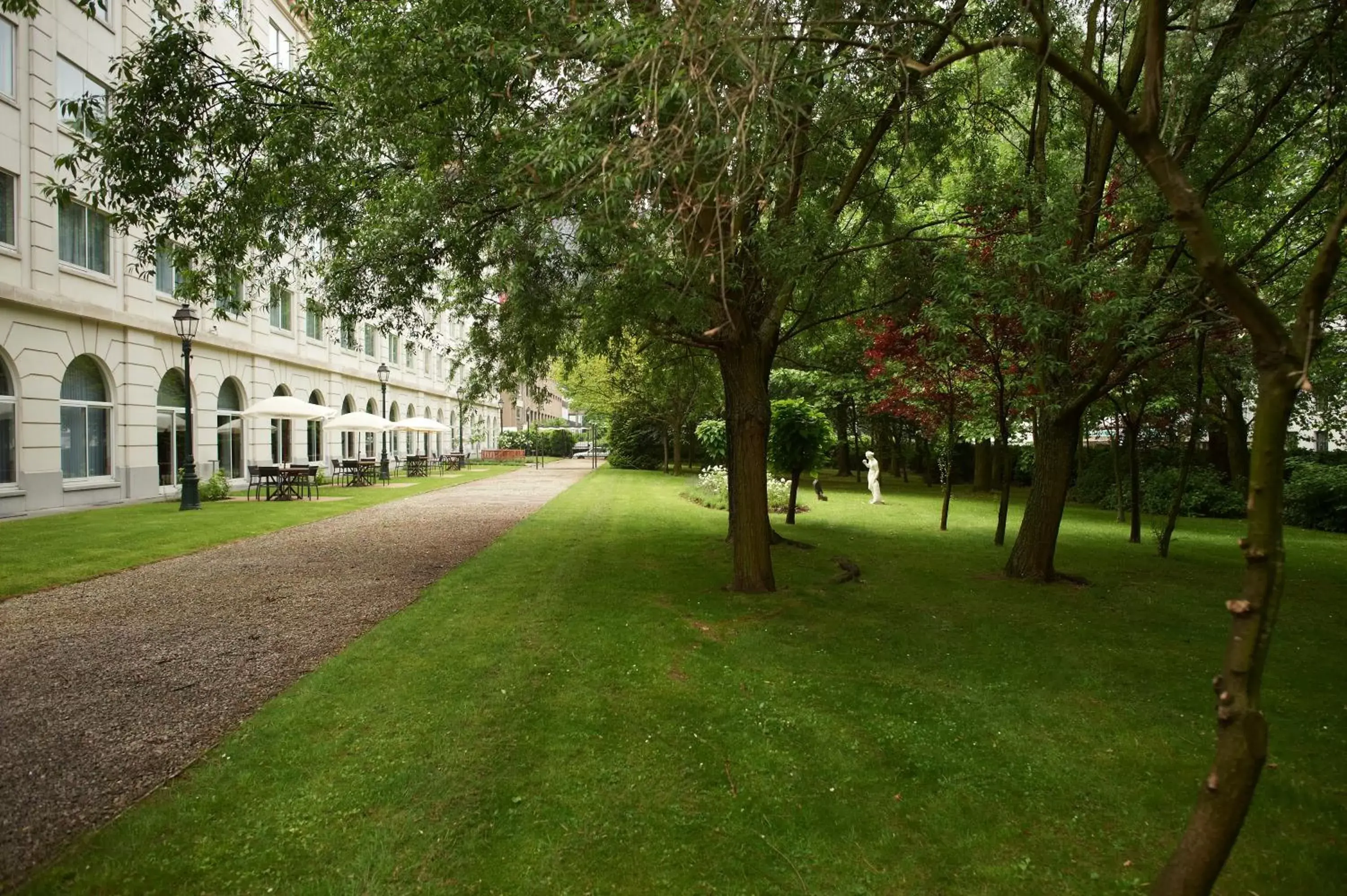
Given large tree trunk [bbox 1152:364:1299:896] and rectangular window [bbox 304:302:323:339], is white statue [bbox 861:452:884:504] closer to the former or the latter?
large tree trunk [bbox 1152:364:1299:896]

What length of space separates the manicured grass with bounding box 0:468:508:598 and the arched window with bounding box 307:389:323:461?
34.3 ft

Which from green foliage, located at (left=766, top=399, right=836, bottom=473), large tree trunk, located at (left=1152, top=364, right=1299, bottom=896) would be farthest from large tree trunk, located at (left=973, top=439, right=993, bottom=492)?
large tree trunk, located at (left=1152, top=364, right=1299, bottom=896)

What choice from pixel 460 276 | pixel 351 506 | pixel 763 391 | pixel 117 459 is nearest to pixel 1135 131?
pixel 763 391

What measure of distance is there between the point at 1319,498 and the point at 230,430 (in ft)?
96.3

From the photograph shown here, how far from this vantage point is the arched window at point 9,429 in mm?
14789

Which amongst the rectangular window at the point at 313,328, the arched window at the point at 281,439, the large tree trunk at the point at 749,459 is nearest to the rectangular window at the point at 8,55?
the arched window at the point at 281,439

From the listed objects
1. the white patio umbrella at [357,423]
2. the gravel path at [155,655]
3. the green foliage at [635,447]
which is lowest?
the gravel path at [155,655]

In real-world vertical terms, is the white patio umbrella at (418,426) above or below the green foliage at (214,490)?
above

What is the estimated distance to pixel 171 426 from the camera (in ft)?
65.7

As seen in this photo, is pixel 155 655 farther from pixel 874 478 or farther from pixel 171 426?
pixel 171 426

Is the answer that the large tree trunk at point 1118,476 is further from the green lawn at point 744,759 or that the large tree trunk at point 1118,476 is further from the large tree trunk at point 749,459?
the large tree trunk at point 749,459

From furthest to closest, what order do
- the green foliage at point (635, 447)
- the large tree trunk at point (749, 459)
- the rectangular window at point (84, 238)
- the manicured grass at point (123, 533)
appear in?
the green foliage at point (635, 447) < the rectangular window at point (84, 238) < the manicured grass at point (123, 533) < the large tree trunk at point (749, 459)

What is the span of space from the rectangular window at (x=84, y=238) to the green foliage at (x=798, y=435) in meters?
15.8

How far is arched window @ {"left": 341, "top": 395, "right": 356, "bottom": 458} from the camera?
32344 mm
